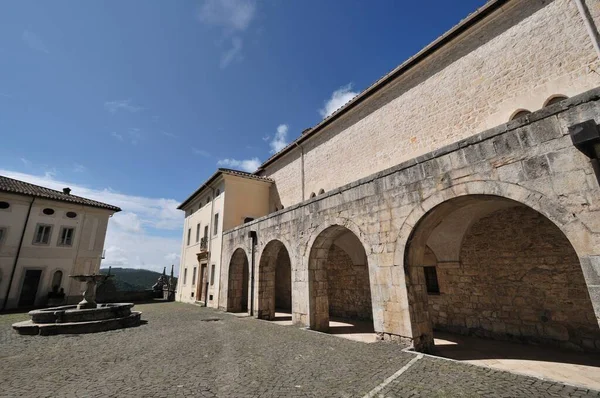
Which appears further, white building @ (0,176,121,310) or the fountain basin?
white building @ (0,176,121,310)

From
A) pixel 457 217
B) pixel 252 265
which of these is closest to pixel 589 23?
pixel 457 217

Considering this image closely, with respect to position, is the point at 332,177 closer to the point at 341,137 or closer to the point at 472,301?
the point at 341,137

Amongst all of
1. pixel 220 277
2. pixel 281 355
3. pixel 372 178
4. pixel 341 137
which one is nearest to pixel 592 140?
pixel 372 178

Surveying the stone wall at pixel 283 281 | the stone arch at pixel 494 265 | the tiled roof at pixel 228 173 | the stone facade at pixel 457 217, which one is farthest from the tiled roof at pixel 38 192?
the stone arch at pixel 494 265

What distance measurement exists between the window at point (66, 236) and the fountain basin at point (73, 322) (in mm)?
11867

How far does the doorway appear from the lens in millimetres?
16812

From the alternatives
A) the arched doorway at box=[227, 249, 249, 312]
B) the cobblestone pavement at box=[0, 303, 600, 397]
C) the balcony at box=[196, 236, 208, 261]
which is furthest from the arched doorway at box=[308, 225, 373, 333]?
the balcony at box=[196, 236, 208, 261]

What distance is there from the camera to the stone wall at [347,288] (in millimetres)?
10898

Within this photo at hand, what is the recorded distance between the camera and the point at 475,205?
716 cm

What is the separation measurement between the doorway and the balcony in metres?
10.0

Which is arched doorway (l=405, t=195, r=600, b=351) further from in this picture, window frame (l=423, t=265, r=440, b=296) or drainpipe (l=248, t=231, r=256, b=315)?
drainpipe (l=248, t=231, r=256, b=315)

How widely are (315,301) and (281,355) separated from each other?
2.93m

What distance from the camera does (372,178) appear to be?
696 cm

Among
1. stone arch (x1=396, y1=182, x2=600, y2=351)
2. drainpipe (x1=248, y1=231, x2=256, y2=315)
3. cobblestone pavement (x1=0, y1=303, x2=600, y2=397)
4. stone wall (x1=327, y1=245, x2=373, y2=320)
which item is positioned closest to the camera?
cobblestone pavement (x1=0, y1=303, x2=600, y2=397)
